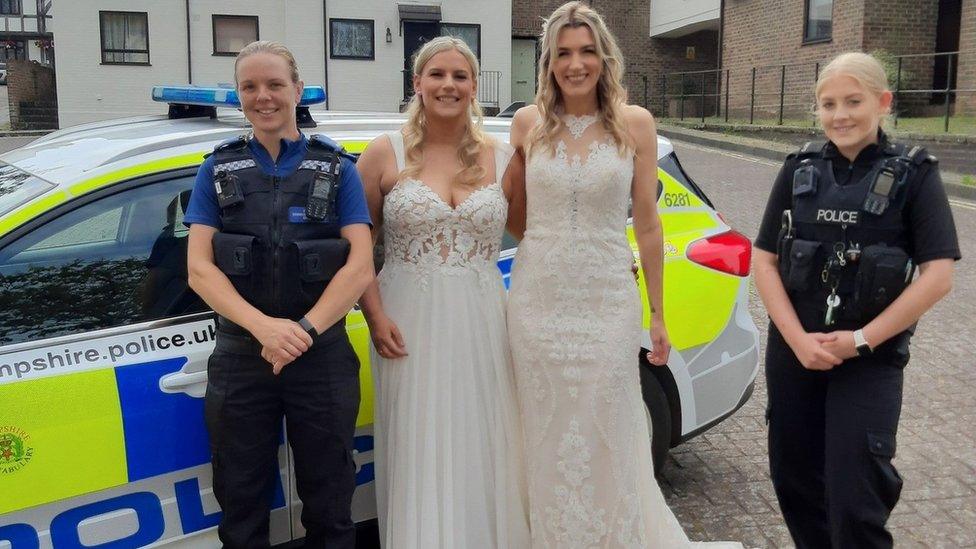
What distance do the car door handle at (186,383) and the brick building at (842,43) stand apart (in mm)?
13903

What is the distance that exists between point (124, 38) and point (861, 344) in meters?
23.8

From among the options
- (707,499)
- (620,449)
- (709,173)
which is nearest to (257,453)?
(620,449)

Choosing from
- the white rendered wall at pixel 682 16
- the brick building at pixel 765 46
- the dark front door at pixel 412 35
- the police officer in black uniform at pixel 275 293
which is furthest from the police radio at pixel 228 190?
the white rendered wall at pixel 682 16

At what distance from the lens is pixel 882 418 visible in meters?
2.57

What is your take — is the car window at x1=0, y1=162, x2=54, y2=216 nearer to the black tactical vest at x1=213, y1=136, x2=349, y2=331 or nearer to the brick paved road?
the black tactical vest at x1=213, y1=136, x2=349, y2=331

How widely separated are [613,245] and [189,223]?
137cm

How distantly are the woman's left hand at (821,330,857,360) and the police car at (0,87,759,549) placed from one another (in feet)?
5.02

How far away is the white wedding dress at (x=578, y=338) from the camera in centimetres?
295

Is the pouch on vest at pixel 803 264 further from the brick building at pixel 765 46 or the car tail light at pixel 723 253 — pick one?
the brick building at pixel 765 46

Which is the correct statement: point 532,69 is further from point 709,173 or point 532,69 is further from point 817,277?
point 817,277

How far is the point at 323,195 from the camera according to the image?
103 inches

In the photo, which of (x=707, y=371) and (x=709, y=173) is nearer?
(x=707, y=371)

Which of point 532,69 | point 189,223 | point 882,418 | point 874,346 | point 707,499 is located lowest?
point 707,499

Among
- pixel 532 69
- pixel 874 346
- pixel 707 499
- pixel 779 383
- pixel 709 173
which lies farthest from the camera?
pixel 532 69
